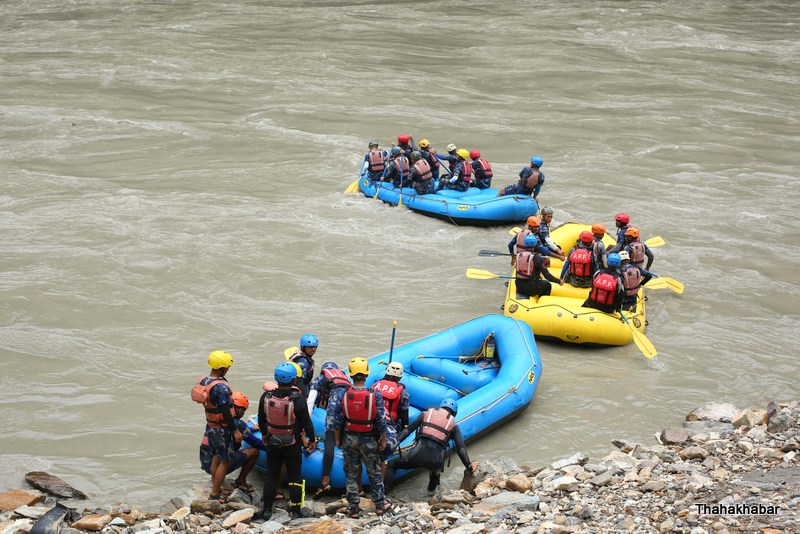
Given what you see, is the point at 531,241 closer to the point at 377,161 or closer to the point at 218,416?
the point at 377,161

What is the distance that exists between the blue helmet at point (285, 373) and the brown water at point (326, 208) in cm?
167

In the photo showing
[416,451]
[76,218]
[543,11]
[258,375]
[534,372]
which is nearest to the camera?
[416,451]

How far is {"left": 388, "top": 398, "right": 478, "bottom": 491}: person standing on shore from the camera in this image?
696 cm

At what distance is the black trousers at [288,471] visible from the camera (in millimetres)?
6703

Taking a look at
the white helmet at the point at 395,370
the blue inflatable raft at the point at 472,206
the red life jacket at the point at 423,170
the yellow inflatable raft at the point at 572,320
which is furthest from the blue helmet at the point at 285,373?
the red life jacket at the point at 423,170

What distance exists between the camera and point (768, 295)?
12.0 meters

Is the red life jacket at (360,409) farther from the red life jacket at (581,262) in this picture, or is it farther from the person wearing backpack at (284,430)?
the red life jacket at (581,262)

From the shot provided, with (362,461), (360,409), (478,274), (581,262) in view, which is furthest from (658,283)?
(360,409)

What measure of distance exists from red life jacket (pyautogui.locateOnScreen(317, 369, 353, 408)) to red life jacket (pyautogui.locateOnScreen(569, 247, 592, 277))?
4.12 m

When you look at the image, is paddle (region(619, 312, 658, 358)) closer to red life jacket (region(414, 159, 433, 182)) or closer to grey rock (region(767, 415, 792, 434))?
grey rock (region(767, 415, 792, 434))

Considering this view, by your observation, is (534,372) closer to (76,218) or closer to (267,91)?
(76,218)

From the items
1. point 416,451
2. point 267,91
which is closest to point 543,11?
point 267,91

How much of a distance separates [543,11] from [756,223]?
19.7 metres

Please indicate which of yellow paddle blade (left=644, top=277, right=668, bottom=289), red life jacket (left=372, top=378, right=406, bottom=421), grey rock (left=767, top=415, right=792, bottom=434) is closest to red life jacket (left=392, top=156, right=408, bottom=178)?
yellow paddle blade (left=644, top=277, right=668, bottom=289)
